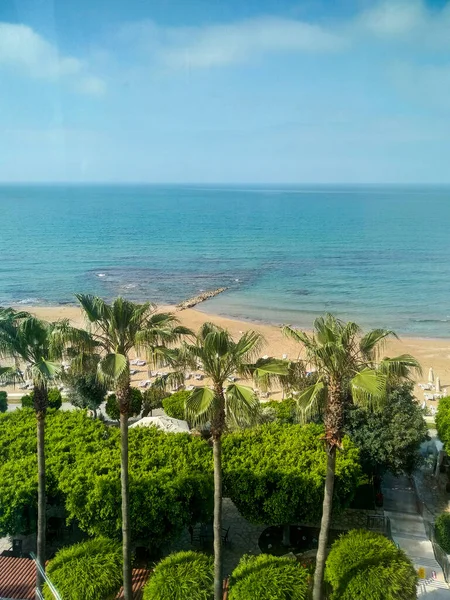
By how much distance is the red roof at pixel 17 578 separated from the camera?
43.6 ft

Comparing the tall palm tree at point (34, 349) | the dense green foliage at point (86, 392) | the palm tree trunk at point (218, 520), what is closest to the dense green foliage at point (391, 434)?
the palm tree trunk at point (218, 520)

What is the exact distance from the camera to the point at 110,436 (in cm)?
1823

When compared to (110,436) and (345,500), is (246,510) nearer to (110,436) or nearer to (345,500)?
(345,500)

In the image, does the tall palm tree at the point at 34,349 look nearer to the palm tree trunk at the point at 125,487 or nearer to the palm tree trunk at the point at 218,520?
the palm tree trunk at the point at 125,487

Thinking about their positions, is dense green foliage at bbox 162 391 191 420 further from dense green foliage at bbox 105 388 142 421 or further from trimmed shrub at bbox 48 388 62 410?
trimmed shrub at bbox 48 388 62 410

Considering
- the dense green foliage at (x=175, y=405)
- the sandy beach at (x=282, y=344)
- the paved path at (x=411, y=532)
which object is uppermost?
the dense green foliage at (x=175, y=405)

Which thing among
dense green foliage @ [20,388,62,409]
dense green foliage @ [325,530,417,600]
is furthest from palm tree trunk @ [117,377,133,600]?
dense green foliage @ [20,388,62,409]

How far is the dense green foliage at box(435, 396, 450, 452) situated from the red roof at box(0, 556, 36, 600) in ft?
46.8

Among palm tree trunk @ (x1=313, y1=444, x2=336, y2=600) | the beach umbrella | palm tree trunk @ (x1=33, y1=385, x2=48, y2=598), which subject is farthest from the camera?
the beach umbrella

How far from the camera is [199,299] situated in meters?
57.7

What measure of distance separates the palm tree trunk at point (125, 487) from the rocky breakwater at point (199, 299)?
42.0 metres

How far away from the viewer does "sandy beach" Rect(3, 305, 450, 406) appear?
3559cm

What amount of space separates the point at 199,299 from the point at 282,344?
56.2ft

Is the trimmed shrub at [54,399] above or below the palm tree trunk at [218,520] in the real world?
below
